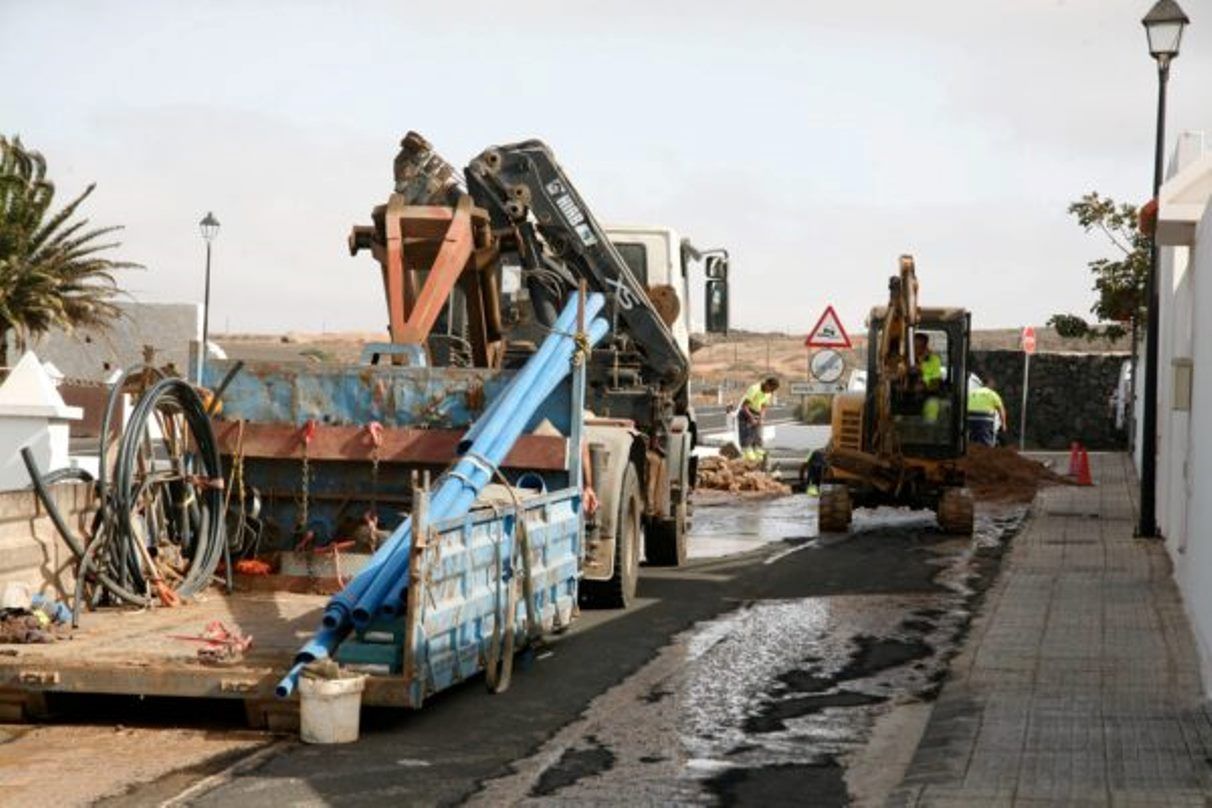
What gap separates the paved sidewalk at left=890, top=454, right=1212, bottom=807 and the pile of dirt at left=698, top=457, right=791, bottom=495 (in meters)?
12.2

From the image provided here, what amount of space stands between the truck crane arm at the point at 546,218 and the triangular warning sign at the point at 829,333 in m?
14.4

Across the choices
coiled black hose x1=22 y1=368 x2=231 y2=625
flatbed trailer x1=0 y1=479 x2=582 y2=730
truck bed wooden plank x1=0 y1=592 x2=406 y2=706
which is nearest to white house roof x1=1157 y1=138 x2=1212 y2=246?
flatbed trailer x1=0 y1=479 x2=582 y2=730

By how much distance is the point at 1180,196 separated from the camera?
16312mm

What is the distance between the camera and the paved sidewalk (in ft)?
25.6

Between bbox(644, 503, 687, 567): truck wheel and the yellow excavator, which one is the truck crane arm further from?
the yellow excavator

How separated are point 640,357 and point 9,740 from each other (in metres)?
8.25

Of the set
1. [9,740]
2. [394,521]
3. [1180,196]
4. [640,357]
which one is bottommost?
[9,740]

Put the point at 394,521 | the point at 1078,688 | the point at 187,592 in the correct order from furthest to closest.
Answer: the point at 394,521 → the point at 187,592 → the point at 1078,688

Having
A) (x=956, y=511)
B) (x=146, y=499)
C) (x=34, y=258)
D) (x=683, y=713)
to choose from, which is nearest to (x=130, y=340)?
(x=34, y=258)

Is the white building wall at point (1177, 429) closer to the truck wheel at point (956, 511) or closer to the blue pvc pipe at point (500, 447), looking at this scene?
the truck wheel at point (956, 511)

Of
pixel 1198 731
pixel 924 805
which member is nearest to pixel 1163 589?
pixel 1198 731

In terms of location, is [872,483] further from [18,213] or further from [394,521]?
[18,213]

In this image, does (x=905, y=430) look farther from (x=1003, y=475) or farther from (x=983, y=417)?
(x=983, y=417)

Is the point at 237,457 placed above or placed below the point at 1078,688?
above
